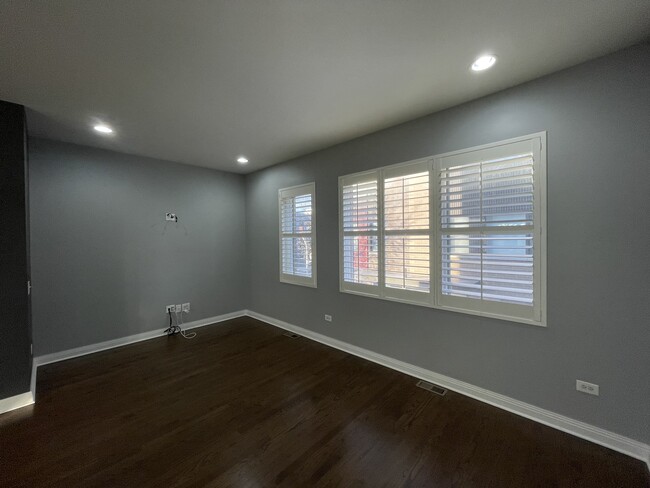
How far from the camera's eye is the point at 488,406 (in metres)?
2.22

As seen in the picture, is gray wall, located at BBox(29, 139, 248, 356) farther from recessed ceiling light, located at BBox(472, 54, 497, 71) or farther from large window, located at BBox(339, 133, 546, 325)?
recessed ceiling light, located at BBox(472, 54, 497, 71)

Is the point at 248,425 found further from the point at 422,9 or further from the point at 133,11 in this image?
the point at 422,9

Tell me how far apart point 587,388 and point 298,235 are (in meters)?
3.33

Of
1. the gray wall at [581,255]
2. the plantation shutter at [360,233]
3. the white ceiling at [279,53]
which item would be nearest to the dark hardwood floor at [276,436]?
the gray wall at [581,255]

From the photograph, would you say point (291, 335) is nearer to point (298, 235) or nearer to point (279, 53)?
point (298, 235)

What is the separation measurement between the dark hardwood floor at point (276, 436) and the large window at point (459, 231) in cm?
87

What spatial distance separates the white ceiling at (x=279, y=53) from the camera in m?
1.39

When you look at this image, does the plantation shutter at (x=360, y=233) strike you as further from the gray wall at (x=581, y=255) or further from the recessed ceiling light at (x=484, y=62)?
the recessed ceiling light at (x=484, y=62)

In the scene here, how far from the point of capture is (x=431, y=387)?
251 cm

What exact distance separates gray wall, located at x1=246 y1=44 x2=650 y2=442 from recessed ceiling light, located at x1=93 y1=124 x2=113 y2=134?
3.34 m

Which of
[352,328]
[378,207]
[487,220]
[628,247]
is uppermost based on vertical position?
[378,207]

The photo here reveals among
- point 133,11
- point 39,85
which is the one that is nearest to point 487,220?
point 133,11

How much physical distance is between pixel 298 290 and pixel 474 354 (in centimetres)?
244

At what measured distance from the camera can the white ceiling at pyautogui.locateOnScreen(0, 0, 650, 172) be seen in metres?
1.39
